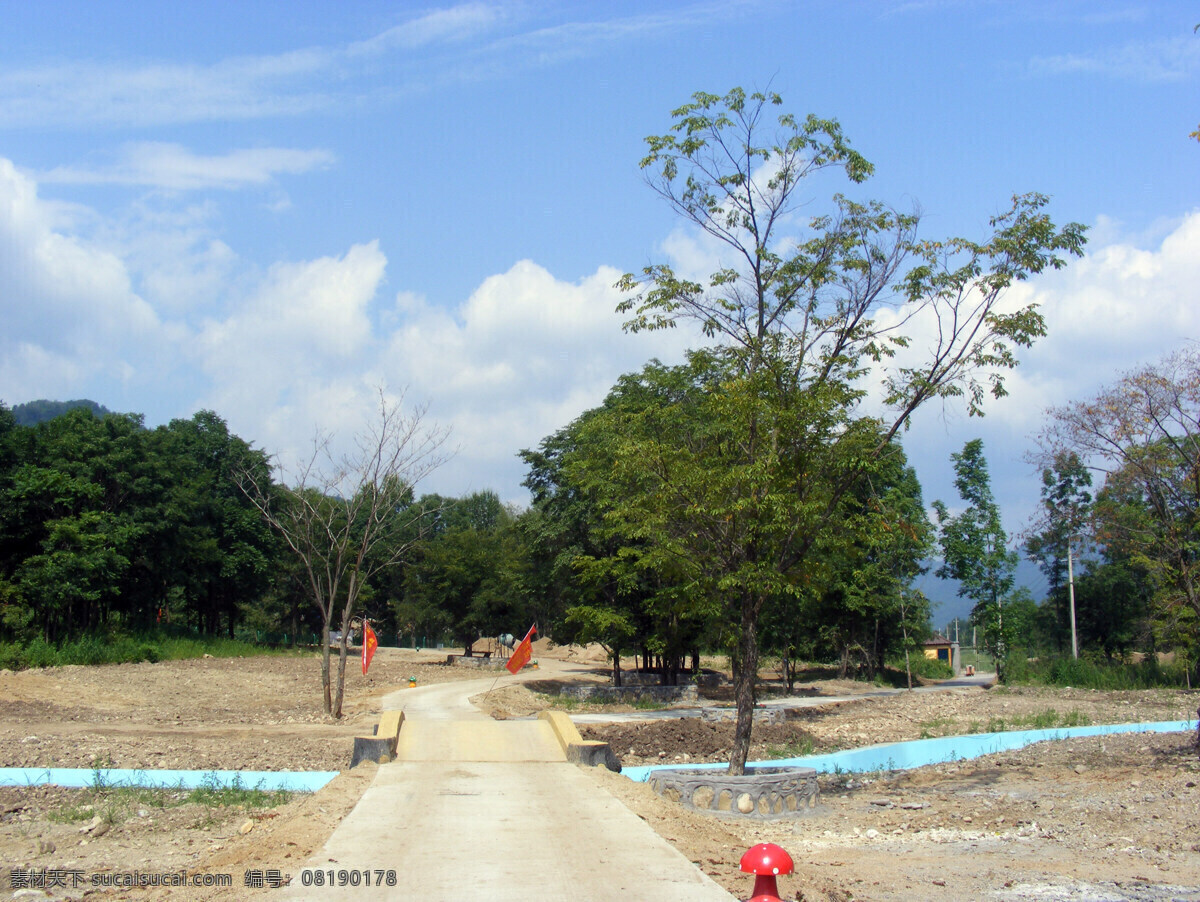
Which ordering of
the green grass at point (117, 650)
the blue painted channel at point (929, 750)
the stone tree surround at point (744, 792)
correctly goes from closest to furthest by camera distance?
the stone tree surround at point (744, 792) < the blue painted channel at point (929, 750) < the green grass at point (117, 650)

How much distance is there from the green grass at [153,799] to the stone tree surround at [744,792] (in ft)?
15.5

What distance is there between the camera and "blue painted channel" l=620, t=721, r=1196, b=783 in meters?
16.0

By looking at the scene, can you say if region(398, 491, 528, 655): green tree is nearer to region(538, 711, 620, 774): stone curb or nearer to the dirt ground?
the dirt ground

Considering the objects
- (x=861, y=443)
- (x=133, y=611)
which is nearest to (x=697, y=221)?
(x=861, y=443)

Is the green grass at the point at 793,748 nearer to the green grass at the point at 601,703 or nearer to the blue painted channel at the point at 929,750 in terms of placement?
the blue painted channel at the point at 929,750

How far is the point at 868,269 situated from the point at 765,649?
2785 centimetres

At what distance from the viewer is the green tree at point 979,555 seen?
42.9 metres

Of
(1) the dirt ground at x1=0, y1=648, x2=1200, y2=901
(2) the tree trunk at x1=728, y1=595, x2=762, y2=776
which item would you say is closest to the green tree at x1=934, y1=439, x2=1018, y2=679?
(1) the dirt ground at x1=0, y1=648, x2=1200, y2=901

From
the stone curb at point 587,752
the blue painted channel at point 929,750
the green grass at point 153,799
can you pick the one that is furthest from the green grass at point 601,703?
the green grass at point 153,799

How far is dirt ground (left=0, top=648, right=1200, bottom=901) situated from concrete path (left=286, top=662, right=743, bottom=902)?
1.02 feet

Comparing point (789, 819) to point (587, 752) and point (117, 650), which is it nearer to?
point (587, 752)

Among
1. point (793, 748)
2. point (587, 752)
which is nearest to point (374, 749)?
point (587, 752)

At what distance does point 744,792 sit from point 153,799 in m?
7.09

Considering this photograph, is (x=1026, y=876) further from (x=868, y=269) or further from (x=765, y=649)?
(x=765, y=649)
